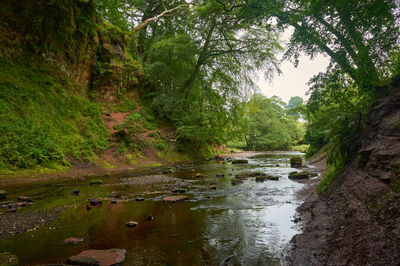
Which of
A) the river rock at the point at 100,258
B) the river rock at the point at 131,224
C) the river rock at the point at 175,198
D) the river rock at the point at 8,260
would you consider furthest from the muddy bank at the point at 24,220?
the river rock at the point at 175,198

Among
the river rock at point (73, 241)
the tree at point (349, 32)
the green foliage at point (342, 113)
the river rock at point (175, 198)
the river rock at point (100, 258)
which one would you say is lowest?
the river rock at point (175, 198)

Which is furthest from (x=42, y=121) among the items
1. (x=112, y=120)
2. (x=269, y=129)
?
(x=269, y=129)

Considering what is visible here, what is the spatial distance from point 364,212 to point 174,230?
2.63 metres

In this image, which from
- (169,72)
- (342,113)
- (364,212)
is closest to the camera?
(364,212)

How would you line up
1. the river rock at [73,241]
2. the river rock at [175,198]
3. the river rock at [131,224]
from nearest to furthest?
the river rock at [73,241], the river rock at [131,224], the river rock at [175,198]

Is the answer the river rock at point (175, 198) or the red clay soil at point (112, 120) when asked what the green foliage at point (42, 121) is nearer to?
the red clay soil at point (112, 120)

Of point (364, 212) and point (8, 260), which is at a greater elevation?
point (364, 212)

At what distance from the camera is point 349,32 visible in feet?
19.7

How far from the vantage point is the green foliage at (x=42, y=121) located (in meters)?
8.56

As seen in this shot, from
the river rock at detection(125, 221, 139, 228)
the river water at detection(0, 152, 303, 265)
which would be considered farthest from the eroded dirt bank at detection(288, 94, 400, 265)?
the river rock at detection(125, 221, 139, 228)

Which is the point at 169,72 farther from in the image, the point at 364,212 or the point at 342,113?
the point at 364,212

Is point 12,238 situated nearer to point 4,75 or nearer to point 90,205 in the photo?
point 90,205

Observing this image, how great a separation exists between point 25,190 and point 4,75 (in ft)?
21.8

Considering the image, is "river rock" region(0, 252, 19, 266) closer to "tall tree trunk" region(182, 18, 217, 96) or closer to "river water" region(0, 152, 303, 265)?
"river water" region(0, 152, 303, 265)
